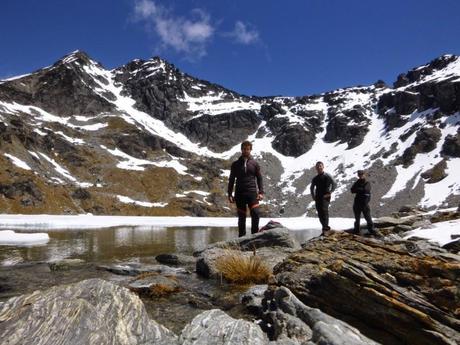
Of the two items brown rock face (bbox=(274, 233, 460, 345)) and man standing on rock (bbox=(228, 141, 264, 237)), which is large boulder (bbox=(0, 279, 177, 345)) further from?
man standing on rock (bbox=(228, 141, 264, 237))

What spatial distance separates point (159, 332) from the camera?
19.1 feet

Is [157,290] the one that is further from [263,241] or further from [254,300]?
[263,241]

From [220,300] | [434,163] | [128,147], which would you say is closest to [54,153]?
[128,147]

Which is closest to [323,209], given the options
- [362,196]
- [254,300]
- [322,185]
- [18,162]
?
[322,185]

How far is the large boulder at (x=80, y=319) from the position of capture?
5188mm

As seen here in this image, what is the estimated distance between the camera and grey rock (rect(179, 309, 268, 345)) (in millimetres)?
5335

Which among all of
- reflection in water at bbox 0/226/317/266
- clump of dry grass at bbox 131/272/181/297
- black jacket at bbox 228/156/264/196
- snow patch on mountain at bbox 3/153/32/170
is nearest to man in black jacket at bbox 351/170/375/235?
black jacket at bbox 228/156/264/196

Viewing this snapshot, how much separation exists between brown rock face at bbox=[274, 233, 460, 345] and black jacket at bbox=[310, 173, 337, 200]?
799cm

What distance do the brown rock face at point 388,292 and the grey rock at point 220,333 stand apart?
1.65 metres

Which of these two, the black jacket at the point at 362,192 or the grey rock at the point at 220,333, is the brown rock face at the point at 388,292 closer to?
the grey rock at the point at 220,333

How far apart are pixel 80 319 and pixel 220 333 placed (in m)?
1.77

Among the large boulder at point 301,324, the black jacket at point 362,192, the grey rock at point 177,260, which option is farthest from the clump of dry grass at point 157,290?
the black jacket at point 362,192

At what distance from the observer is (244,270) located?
10055mm

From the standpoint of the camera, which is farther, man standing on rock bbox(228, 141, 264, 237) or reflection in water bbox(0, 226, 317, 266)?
reflection in water bbox(0, 226, 317, 266)
